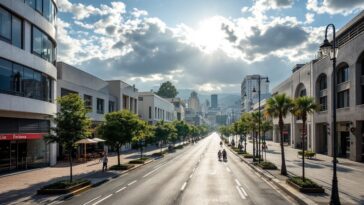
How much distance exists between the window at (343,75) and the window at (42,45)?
42.2 m

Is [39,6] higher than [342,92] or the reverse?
higher

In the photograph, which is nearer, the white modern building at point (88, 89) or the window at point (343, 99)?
the white modern building at point (88, 89)

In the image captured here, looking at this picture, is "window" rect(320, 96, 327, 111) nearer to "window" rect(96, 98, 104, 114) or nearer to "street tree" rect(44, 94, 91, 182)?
"window" rect(96, 98, 104, 114)

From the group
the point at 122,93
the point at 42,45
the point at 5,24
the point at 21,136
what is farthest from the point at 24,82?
the point at 122,93

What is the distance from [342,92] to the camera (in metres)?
54.5

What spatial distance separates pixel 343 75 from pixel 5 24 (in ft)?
155

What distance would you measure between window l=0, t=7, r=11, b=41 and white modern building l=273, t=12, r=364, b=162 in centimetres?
4141

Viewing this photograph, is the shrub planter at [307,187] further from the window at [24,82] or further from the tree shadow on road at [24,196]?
the window at [24,82]

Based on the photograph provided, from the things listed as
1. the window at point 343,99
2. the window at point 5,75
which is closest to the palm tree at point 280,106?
the window at point 5,75

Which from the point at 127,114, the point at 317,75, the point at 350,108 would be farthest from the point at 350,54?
the point at 127,114

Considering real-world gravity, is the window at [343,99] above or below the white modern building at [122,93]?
below

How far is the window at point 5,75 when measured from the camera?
99.3 ft

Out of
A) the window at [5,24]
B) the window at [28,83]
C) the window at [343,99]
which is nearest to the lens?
the window at [5,24]

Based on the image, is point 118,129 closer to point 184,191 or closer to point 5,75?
point 5,75
